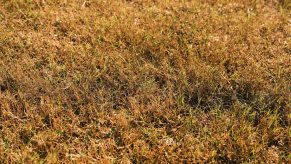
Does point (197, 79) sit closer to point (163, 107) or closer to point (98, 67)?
point (163, 107)

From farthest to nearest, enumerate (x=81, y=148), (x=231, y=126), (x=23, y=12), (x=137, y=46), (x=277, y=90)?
1. (x=23, y=12)
2. (x=137, y=46)
3. (x=277, y=90)
4. (x=231, y=126)
5. (x=81, y=148)

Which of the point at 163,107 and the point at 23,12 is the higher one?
the point at 23,12

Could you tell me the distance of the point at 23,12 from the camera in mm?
7246

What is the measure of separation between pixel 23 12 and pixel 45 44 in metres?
1.25

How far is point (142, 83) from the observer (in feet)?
18.4

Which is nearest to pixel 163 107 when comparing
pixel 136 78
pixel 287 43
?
pixel 136 78

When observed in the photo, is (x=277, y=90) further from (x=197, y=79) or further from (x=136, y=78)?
(x=136, y=78)

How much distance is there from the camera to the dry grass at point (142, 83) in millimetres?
4688

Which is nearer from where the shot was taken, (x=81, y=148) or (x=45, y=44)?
(x=81, y=148)

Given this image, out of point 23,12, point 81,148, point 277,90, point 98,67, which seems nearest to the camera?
point 81,148

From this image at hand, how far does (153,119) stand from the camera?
517 centimetres

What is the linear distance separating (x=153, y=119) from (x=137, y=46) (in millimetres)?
1694

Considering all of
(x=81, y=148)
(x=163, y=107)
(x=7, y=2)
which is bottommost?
(x=81, y=148)

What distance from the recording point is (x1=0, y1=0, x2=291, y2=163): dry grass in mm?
4688
